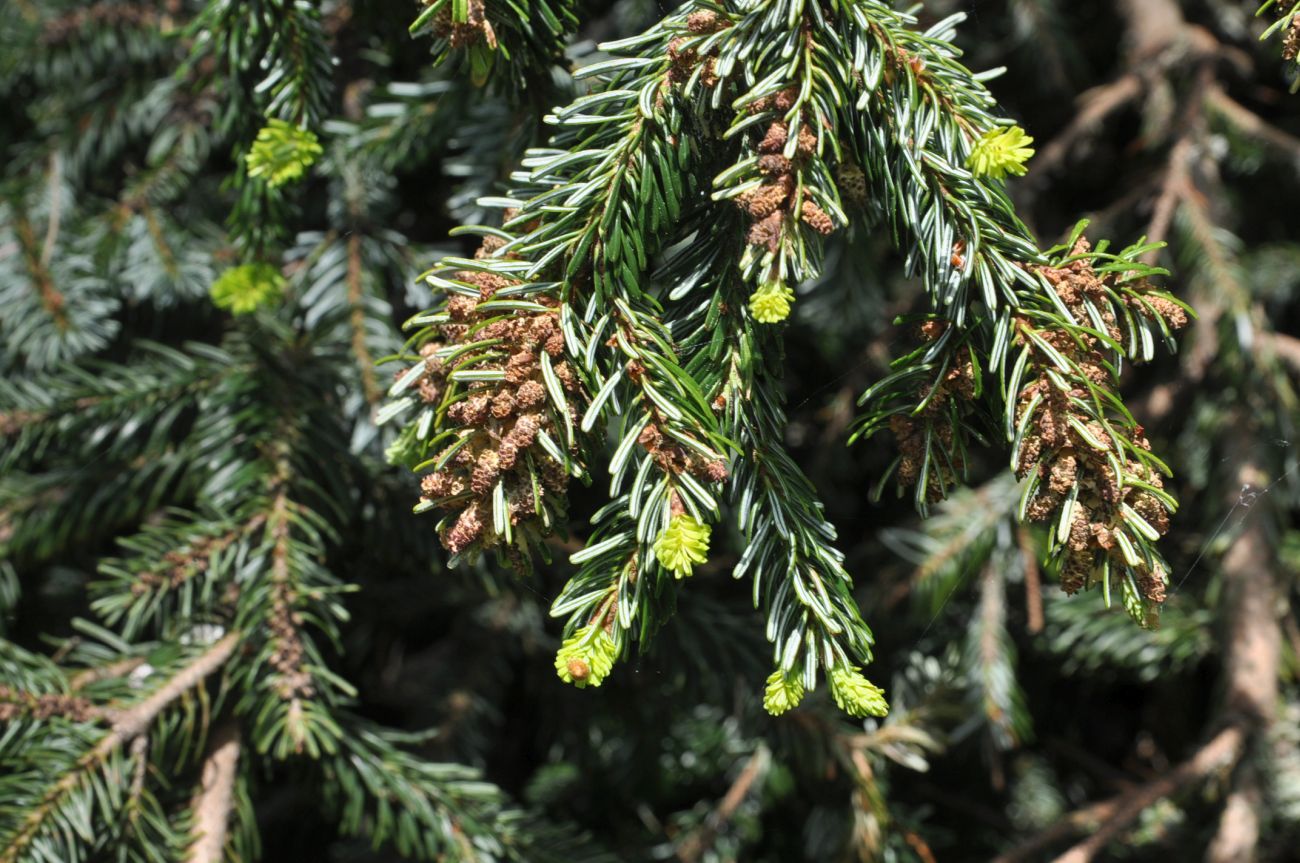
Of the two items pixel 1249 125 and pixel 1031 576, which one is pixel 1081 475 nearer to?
pixel 1031 576

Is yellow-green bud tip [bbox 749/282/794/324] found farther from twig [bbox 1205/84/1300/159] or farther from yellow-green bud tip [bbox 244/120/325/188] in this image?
twig [bbox 1205/84/1300/159]

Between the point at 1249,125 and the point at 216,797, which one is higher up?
the point at 1249,125

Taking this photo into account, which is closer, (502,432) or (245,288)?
(502,432)

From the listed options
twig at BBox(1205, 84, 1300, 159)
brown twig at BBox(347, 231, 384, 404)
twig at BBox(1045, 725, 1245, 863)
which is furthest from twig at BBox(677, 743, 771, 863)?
twig at BBox(1205, 84, 1300, 159)

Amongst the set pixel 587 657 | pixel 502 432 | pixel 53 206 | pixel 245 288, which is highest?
pixel 53 206

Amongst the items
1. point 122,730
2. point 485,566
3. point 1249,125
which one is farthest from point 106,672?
point 1249,125

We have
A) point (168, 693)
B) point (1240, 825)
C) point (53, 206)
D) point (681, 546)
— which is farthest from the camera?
point (53, 206)
